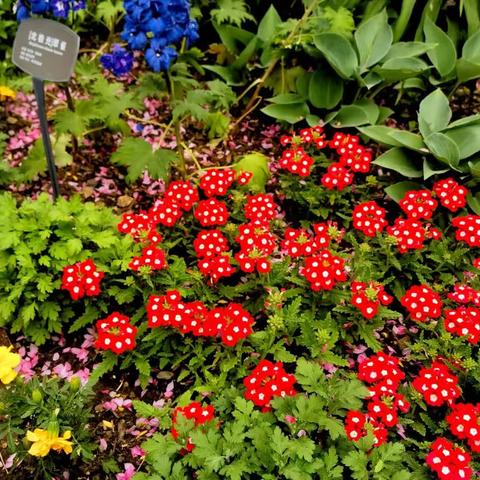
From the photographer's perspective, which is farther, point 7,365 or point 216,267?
point 216,267

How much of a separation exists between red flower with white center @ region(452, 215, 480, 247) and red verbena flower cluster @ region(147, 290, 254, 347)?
114 centimetres

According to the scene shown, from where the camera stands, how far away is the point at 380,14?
3.44 metres

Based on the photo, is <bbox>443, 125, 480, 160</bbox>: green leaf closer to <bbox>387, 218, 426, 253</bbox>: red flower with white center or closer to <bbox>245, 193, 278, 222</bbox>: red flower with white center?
A: <bbox>387, 218, 426, 253</bbox>: red flower with white center

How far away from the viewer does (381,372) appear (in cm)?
226

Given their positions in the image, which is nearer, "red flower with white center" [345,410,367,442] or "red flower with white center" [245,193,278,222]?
"red flower with white center" [345,410,367,442]

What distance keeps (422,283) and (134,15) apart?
70.8 inches

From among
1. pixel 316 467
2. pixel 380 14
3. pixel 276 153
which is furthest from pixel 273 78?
pixel 316 467

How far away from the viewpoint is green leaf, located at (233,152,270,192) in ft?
10.7

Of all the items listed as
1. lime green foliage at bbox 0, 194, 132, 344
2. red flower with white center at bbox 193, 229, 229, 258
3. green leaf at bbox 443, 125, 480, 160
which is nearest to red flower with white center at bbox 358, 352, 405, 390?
red flower with white center at bbox 193, 229, 229, 258

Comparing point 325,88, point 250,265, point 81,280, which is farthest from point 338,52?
point 81,280

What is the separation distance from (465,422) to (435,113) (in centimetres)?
179

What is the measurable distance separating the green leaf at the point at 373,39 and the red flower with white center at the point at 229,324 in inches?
69.6

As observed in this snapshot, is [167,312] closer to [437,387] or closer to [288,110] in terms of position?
[437,387]

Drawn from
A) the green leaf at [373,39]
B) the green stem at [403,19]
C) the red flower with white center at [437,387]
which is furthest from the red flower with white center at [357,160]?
the red flower with white center at [437,387]
